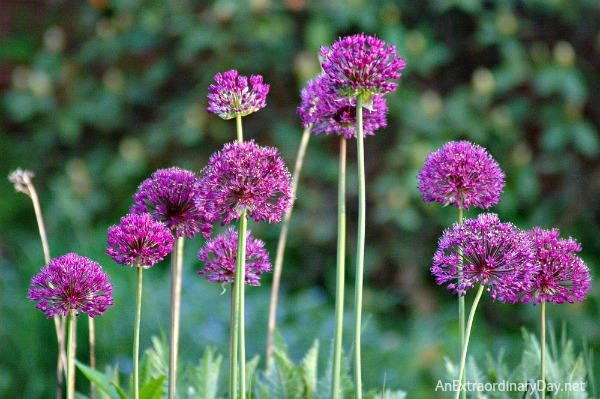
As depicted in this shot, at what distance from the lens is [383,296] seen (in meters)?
3.97

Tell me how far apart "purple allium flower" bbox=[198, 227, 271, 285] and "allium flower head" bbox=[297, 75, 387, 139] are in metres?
0.21

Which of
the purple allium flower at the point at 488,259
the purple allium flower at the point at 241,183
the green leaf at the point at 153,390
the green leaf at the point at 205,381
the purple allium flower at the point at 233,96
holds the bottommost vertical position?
the green leaf at the point at 153,390

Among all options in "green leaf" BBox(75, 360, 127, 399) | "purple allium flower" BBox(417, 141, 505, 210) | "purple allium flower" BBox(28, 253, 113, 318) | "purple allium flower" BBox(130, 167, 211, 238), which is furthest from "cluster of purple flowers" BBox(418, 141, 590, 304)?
"green leaf" BBox(75, 360, 127, 399)

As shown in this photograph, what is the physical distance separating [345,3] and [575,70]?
1.16 m

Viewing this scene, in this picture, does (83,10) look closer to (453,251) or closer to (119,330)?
(119,330)

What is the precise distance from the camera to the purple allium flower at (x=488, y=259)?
3.41 ft

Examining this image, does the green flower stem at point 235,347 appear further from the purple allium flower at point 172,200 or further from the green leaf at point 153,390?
the green leaf at point 153,390

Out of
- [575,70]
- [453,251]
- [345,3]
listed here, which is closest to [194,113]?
[345,3]

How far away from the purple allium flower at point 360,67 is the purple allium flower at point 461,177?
148mm

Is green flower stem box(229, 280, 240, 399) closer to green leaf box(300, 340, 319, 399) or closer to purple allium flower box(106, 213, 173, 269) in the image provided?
purple allium flower box(106, 213, 173, 269)

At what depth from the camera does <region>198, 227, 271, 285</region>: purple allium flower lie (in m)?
1.23

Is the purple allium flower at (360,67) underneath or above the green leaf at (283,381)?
above

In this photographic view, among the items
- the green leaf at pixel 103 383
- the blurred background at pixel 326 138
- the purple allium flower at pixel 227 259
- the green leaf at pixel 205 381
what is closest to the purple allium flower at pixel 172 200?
the purple allium flower at pixel 227 259

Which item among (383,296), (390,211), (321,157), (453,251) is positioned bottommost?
(453,251)
